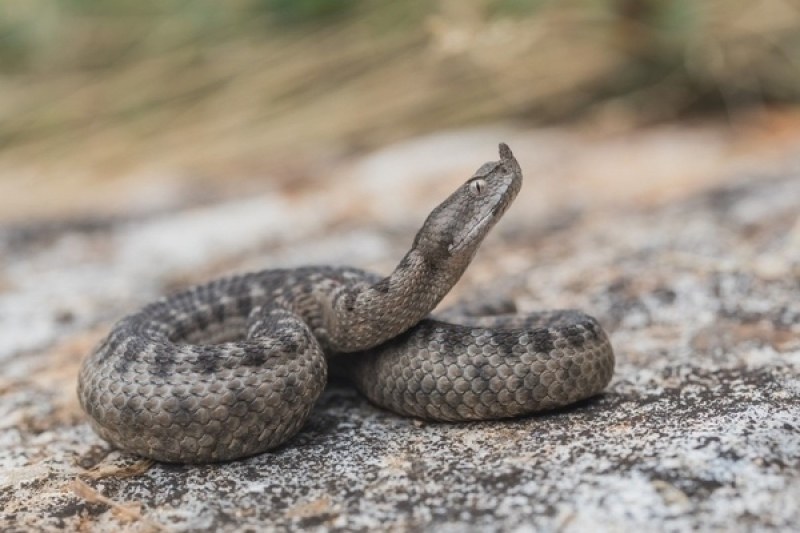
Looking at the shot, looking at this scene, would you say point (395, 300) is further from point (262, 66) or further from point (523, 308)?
point (262, 66)

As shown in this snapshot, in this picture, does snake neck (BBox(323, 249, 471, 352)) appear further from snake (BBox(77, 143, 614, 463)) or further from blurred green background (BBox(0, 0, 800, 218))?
blurred green background (BBox(0, 0, 800, 218))

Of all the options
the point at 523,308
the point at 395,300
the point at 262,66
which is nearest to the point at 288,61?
the point at 262,66

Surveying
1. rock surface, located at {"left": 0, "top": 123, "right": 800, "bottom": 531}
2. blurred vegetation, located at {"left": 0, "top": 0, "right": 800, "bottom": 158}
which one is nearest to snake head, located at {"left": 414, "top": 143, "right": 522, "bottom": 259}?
rock surface, located at {"left": 0, "top": 123, "right": 800, "bottom": 531}

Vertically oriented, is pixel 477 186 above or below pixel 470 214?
above

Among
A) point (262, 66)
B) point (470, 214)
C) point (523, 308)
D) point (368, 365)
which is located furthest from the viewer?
point (262, 66)

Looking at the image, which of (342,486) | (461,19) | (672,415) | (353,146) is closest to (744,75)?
(461,19)

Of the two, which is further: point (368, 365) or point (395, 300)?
point (368, 365)

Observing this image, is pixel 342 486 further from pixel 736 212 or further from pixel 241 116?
pixel 241 116
